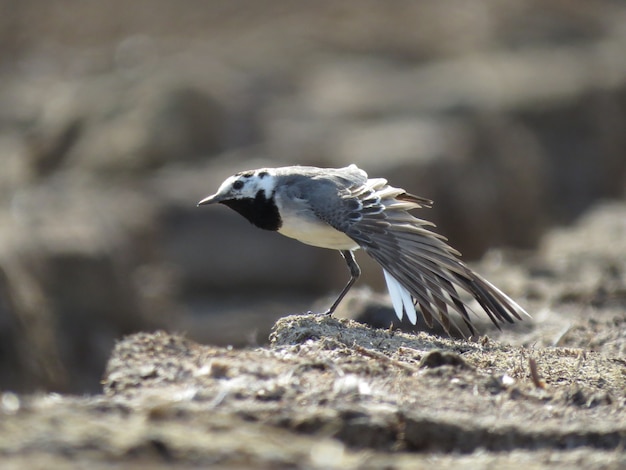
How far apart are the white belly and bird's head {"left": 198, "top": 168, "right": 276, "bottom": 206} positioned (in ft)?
1.23

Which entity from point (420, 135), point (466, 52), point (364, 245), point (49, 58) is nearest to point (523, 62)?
point (466, 52)

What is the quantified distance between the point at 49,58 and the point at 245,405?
113 feet

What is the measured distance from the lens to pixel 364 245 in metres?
9.28

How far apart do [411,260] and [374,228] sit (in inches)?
15.6

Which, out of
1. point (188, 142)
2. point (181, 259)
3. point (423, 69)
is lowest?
point (181, 259)

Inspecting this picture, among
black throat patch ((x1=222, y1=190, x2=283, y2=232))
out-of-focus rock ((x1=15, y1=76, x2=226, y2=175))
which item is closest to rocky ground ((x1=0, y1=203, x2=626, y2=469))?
black throat patch ((x1=222, y1=190, x2=283, y2=232))

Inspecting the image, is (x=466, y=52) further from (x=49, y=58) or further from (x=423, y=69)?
(x=49, y=58)

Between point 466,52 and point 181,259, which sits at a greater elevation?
point 466,52

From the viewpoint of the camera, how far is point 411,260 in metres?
9.30

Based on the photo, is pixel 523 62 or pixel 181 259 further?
pixel 523 62

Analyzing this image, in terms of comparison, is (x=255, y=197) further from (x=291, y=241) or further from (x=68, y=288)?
(x=291, y=241)

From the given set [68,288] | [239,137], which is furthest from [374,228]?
[239,137]

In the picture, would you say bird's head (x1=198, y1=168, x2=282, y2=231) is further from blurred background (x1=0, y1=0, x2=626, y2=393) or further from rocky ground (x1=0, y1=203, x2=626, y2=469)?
blurred background (x1=0, y1=0, x2=626, y2=393)

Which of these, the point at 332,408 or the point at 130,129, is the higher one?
the point at 130,129
